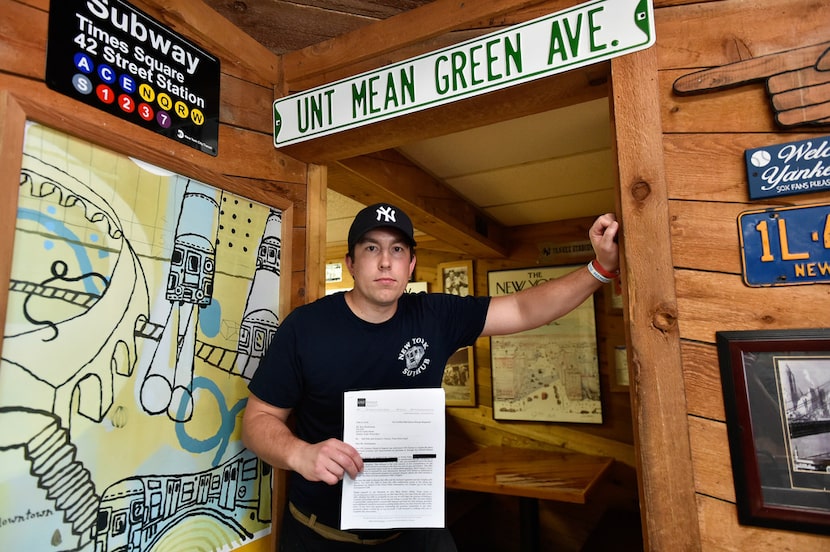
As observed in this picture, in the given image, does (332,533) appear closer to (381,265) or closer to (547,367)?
(381,265)

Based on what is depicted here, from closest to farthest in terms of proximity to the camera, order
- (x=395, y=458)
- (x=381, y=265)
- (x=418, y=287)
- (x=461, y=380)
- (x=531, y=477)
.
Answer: (x=395, y=458), (x=381, y=265), (x=531, y=477), (x=461, y=380), (x=418, y=287)

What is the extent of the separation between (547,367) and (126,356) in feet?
10.1

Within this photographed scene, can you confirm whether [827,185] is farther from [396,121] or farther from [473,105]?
[396,121]

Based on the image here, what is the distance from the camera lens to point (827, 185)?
35.7 inches

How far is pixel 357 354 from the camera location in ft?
4.45

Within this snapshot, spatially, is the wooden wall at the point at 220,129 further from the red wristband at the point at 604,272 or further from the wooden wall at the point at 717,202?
the wooden wall at the point at 717,202

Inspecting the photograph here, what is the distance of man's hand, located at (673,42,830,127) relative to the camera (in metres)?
0.92

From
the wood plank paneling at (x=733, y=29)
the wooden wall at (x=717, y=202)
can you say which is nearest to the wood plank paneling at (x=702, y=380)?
the wooden wall at (x=717, y=202)

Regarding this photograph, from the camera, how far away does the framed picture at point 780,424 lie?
87 centimetres

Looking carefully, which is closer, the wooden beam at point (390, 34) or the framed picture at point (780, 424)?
the framed picture at point (780, 424)

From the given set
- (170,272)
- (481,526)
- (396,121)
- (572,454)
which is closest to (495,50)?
(396,121)

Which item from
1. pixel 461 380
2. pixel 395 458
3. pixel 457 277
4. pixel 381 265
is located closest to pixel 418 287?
pixel 457 277

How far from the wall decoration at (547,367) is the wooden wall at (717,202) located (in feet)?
8.38

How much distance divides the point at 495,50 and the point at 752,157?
647 millimetres
